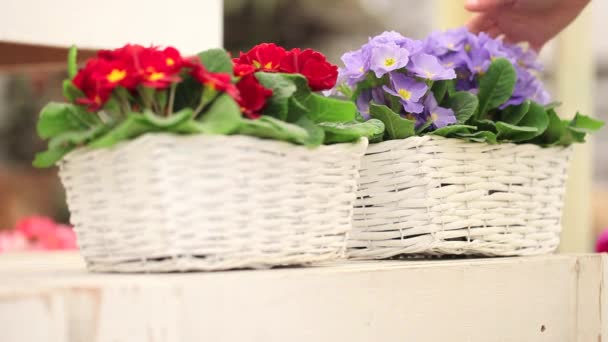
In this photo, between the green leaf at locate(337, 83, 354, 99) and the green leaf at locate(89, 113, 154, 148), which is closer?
the green leaf at locate(89, 113, 154, 148)

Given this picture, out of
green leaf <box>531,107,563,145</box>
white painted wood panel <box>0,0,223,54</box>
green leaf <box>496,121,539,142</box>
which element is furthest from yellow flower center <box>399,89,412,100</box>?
white painted wood panel <box>0,0,223,54</box>

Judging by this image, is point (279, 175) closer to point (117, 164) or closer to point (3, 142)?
point (117, 164)

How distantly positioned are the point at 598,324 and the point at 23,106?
2.91m

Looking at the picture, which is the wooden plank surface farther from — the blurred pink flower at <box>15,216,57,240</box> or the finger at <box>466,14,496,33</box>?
the blurred pink flower at <box>15,216,57,240</box>

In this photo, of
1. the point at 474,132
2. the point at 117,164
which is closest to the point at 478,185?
the point at 474,132

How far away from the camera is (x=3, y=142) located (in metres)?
3.60

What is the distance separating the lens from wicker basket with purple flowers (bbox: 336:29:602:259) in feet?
3.39

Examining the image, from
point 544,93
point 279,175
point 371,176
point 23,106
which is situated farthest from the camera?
point 23,106

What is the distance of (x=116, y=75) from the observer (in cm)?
75

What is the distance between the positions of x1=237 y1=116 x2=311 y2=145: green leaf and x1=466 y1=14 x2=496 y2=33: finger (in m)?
0.58

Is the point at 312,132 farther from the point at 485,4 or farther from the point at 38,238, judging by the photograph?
the point at 38,238

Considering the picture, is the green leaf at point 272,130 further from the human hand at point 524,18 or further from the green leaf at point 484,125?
the human hand at point 524,18

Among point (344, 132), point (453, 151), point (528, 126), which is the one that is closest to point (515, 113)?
point (528, 126)

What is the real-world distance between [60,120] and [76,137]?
0.04 metres
